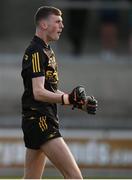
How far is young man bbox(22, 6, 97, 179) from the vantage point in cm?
777

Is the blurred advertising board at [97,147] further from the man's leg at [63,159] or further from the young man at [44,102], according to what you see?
the man's leg at [63,159]

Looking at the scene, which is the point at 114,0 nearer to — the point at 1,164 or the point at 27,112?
the point at 1,164

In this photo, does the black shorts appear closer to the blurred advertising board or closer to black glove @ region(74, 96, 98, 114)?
black glove @ region(74, 96, 98, 114)

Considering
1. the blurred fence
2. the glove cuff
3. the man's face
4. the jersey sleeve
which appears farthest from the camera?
the blurred fence

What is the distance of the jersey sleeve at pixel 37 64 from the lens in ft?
25.6

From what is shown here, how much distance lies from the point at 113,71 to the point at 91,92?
71 cm

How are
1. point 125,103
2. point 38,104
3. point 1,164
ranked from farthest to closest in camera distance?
point 125,103
point 1,164
point 38,104

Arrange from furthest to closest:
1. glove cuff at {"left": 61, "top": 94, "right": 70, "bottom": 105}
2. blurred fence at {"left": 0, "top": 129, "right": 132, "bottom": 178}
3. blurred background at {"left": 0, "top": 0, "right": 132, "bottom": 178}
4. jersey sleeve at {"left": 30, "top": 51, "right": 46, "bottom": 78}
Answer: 1. blurred background at {"left": 0, "top": 0, "right": 132, "bottom": 178}
2. blurred fence at {"left": 0, "top": 129, "right": 132, "bottom": 178}
3. jersey sleeve at {"left": 30, "top": 51, "right": 46, "bottom": 78}
4. glove cuff at {"left": 61, "top": 94, "right": 70, "bottom": 105}

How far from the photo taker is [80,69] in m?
17.5

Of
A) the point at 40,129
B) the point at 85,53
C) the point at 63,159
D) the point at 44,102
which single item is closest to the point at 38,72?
the point at 44,102

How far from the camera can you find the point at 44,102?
7.88m

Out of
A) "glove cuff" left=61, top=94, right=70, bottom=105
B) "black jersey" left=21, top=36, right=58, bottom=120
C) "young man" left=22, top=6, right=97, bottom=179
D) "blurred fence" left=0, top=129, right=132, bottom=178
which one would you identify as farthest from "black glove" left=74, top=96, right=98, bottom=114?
"blurred fence" left=0, top=129, right=132, bottom=178

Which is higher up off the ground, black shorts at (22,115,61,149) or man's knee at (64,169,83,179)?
black shorts at (22,115,61,149)

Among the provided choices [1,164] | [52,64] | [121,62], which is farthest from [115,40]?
[52,64]
